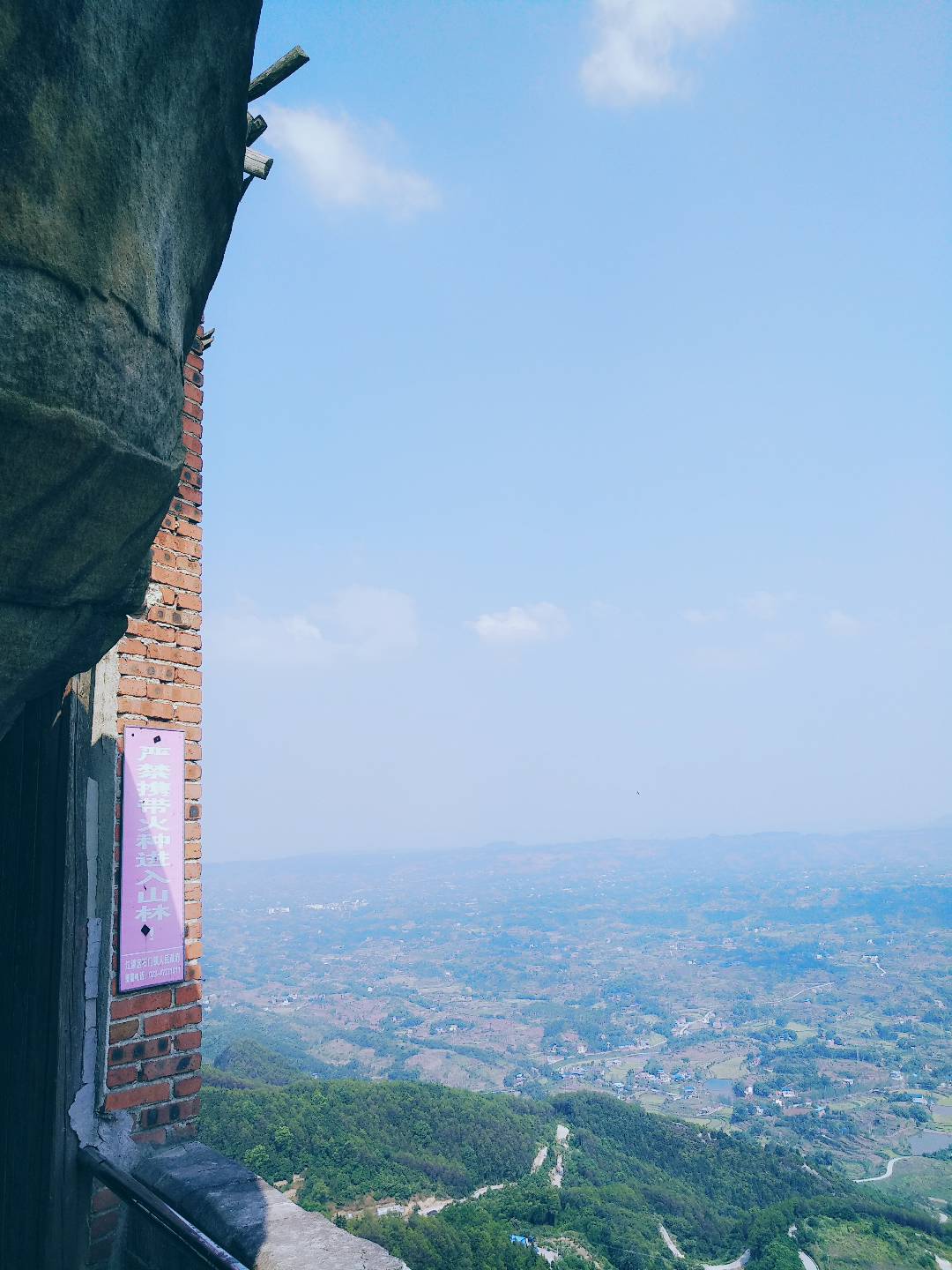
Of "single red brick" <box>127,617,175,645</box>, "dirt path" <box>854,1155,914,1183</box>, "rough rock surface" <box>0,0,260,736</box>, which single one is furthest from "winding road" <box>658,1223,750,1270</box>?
"rough rock surface" <box>0,0,260,736</box>

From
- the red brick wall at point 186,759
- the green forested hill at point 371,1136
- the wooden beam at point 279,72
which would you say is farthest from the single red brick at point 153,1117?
the green forested hill at point 371,1136

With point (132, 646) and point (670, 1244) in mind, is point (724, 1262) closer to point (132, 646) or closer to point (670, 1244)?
point (670, 1244)

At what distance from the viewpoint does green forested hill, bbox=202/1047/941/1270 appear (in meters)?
22.5

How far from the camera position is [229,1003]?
106 m

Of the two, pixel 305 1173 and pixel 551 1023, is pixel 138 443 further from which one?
pixel 551 1023

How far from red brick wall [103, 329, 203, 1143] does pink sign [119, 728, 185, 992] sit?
3 centimetres

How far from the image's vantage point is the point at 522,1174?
31609 mm

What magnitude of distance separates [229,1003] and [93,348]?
122 meters

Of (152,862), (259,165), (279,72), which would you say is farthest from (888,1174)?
(279,72)

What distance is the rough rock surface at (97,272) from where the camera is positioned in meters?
1.08

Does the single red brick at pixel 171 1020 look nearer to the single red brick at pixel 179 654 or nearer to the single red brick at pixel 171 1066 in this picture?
the single red brick at pixel 171 1066

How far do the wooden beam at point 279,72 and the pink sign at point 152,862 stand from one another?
220cm

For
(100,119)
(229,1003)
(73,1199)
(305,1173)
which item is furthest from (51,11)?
(229,1003)

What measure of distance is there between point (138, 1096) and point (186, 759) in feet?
4.04
